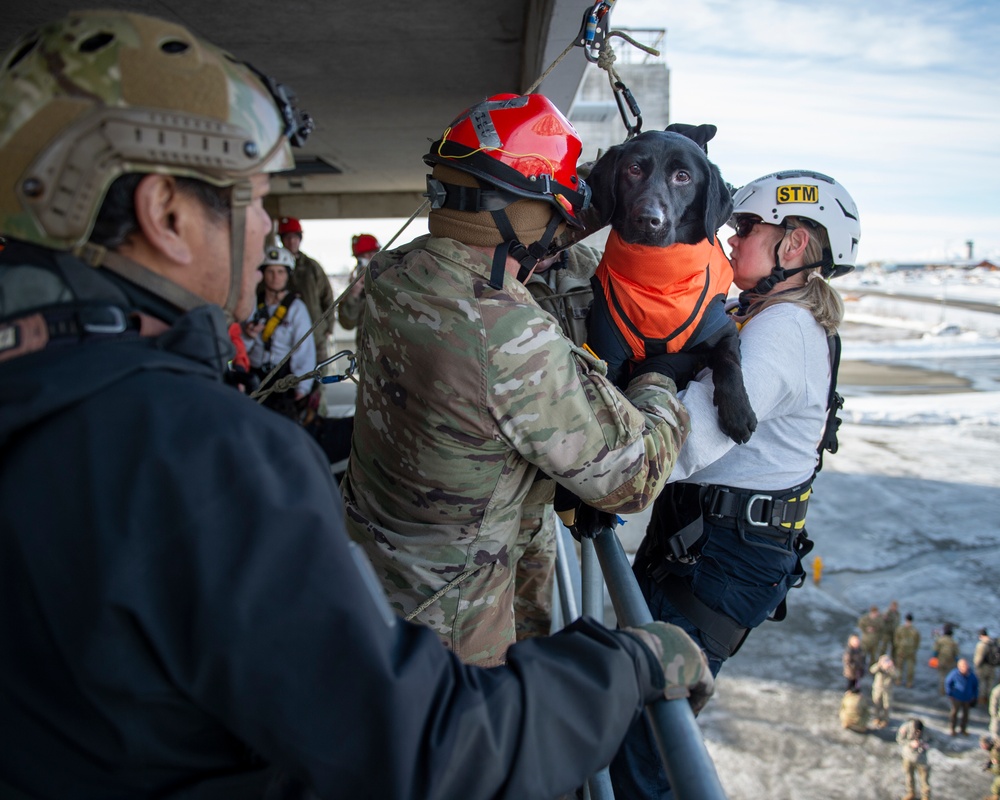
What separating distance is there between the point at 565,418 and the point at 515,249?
519 mm

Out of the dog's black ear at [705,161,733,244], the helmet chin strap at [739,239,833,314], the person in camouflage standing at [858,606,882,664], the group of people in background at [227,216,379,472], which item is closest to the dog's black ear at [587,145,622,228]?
the dog's black ear at [705,161,733,244]

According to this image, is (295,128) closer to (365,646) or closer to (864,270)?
(365,646)

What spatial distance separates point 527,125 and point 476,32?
4364 millimetres

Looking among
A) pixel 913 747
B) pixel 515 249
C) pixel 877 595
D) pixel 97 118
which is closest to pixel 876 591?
pixel 877 595

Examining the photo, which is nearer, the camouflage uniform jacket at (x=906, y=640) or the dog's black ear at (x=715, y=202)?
Result: the dog's black ear at (x=715, y=202)

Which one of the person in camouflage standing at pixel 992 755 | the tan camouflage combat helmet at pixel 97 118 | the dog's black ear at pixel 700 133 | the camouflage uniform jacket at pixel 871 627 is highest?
the dog's black ear at pixel 700 133

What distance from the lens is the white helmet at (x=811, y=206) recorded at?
9.07 feet

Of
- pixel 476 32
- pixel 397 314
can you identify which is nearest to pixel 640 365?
pixel 397 314

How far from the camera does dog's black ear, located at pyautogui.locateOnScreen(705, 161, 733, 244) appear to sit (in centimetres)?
258

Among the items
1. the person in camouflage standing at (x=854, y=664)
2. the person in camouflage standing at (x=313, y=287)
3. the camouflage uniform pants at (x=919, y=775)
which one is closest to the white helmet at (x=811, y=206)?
the person in camouflage standing at (x=313, y=287)

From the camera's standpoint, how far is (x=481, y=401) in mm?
1803

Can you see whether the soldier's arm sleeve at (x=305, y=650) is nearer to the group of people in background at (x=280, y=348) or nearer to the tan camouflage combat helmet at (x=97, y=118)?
the tan camouflage combat helmet at (x=97, y=118)

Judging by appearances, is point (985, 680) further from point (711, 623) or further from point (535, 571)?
point (535, 571)

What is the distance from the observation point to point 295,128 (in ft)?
4.40
